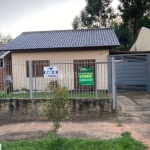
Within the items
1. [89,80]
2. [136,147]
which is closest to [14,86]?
[89,80]

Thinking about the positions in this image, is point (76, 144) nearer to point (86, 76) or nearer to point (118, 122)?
point (118, 122)

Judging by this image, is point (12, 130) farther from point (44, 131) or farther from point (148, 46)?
point (148, 46)

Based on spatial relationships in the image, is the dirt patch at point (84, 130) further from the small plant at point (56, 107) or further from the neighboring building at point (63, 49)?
the neighboring building at point (63, 49)

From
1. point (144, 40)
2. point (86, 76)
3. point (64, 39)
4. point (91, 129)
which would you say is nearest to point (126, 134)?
point (91, 129)

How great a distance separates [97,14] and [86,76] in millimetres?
28446

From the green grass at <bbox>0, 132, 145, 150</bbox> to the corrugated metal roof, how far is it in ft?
33.4

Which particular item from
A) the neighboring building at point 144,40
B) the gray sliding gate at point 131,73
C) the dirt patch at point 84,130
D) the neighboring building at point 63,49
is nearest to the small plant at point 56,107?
the dirt patch at point 84,130

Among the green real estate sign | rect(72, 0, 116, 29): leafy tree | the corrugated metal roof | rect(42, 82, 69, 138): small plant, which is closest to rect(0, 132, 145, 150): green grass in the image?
rect(42, 82, 69, 138): small plant

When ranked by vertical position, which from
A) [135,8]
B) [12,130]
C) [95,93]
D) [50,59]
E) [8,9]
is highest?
[135,8]

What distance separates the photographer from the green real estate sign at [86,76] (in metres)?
8.86

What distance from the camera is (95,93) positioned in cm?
880

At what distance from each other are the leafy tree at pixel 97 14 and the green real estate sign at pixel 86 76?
90.6 feet

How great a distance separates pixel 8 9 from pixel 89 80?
6130mm

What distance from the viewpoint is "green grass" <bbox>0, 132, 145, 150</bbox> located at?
5.14 metres
